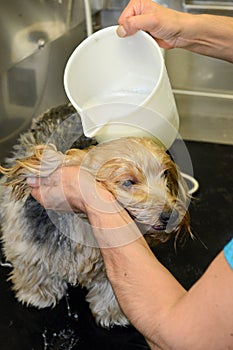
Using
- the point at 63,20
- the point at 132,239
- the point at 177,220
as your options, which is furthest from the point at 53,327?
the point at 63,20

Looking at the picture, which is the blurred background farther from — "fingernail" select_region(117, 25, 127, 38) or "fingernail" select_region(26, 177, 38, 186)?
"fingernail" select_region(26, 177, 38, 186)

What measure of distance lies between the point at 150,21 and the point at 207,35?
0.22 meters

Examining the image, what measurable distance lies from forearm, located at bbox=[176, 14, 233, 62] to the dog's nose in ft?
1.53

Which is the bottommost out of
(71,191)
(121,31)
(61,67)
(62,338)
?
(62,338)

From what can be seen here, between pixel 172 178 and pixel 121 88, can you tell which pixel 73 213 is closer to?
pixel 172 178

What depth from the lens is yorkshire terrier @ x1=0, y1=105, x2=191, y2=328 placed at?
3.51ft

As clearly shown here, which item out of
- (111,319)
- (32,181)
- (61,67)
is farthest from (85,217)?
(61,67)

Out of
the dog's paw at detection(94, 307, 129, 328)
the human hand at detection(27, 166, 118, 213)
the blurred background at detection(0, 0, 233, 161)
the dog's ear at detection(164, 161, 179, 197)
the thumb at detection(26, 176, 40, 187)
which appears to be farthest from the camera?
the blurred background at detection(0, 0, 233, 161)

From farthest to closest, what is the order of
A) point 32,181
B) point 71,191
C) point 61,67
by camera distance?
point 61,67
point 32,181
point 71,191

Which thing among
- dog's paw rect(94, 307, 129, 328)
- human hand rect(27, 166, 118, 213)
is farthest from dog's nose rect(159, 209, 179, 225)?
dog's paw rect(94, 307, 129, 328)

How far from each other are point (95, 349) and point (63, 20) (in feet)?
4.04

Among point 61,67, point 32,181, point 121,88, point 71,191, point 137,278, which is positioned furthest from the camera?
point 61,67

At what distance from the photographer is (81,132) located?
1.27 metres

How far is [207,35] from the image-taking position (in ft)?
4.35
